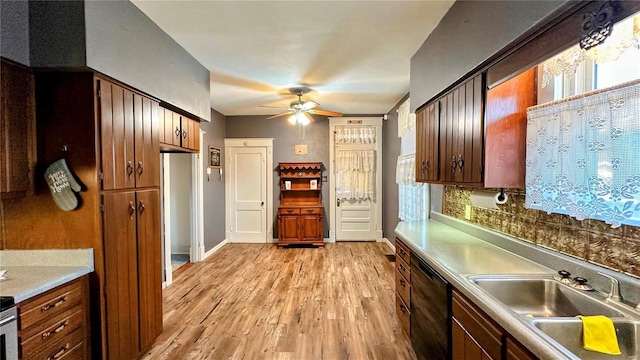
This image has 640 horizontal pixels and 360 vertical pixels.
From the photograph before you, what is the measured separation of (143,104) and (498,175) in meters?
2.62

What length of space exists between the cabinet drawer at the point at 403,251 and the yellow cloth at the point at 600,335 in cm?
129

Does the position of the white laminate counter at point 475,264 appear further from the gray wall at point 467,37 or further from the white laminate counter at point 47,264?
the white laminate counter at point 47,264

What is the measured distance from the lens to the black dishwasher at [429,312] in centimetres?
167

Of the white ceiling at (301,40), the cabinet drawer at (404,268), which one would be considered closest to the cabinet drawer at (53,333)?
the white ceiling at (301,40)

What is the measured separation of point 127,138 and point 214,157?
3.51m

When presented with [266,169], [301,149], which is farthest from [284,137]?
[266,169]

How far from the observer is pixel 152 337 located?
7.93ft

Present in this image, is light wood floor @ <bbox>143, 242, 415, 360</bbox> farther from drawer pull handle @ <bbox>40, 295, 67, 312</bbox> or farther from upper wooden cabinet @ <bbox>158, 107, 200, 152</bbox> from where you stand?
upper wooden cabinet @ <bbox>158, 107, 200, 152</bbox>

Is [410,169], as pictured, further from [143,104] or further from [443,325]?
[143,104]

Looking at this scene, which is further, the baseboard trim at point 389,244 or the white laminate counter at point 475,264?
the baseboard trim at point 389,244

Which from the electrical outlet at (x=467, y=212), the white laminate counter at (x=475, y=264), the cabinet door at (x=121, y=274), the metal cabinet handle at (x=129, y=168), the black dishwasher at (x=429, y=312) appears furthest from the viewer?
the electrical outlet at (x=467, y=212)

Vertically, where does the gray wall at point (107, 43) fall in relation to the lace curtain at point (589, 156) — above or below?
above

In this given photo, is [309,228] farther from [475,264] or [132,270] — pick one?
[475,264]

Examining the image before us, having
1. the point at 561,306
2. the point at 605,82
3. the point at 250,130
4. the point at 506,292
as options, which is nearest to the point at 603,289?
the point at 561,306
